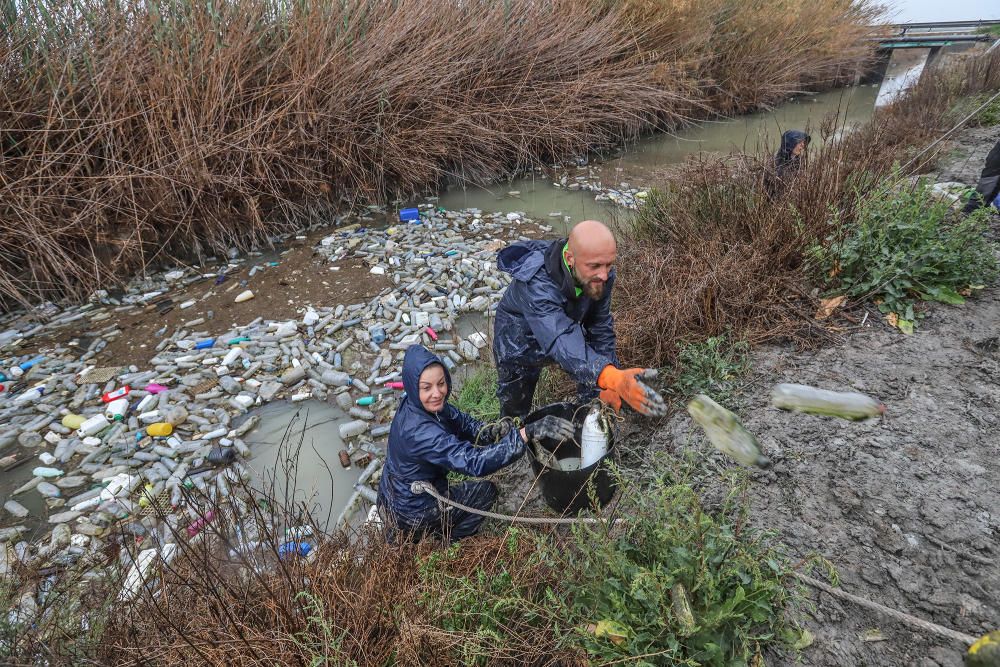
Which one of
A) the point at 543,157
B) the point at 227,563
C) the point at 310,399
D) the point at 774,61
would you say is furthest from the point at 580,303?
the point at 774,61

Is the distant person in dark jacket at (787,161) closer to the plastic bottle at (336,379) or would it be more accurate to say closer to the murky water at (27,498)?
the plastic bottle at (336,379)

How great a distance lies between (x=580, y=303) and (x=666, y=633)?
1.54m

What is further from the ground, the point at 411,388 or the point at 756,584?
the point at 411,388

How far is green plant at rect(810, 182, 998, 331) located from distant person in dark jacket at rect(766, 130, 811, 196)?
0.85m

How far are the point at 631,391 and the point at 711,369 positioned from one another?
1.34 m

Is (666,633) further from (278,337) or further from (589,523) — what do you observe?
(278,337)

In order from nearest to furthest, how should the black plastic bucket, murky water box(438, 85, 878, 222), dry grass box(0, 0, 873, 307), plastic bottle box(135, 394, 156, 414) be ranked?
the black plastic bucket, plastic bottle box(135, 394, 156, 414), dry grass box(0, 0, 873, 307), murky water box(438, 85, 878, 222)

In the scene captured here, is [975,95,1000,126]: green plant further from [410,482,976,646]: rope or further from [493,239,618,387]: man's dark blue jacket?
[410,482,976,646]: rope

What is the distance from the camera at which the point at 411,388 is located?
2537 millimetres

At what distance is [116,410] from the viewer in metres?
4.09

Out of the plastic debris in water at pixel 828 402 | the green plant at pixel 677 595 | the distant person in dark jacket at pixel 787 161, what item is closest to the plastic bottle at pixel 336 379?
the green plant at pixel 677 595

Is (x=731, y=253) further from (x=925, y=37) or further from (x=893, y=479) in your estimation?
(x=925, y=37)

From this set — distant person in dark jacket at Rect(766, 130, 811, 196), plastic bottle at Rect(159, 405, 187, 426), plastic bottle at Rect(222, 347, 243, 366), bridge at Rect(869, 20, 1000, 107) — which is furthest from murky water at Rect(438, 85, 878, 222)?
plastic bottle at Rect(159, 405, 187, 426)

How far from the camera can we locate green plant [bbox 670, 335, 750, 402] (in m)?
3.30
